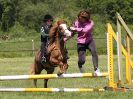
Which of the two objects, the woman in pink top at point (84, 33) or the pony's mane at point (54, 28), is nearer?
the pony's mane at point (54, 28)

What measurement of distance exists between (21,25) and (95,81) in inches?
1928

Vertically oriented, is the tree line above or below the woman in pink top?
above

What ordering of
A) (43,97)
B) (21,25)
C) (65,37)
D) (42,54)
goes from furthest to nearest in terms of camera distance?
(21,25) < (42,54) < (65,37) < (43,97)

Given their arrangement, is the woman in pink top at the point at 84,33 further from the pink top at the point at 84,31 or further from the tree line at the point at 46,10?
the tree line at the point at 46,10

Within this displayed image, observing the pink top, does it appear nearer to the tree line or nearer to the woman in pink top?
the woman in pink top

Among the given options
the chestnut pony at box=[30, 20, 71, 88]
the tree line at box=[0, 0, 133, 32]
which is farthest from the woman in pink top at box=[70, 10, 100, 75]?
the tree line at box=[0, 0, 133, 32]

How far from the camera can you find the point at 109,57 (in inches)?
371

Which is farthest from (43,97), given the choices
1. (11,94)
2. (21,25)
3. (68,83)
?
(21,25)

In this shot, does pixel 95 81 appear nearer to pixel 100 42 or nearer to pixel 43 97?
pixel 43 97

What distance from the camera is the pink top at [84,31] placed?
35.3 ft

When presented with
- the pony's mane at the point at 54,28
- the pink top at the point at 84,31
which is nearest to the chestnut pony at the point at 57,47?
the pony's mane at the point at 54,28

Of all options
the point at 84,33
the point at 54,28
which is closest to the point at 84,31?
the point at 84,33

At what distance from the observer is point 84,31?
424 inches

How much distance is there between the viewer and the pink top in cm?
1075
